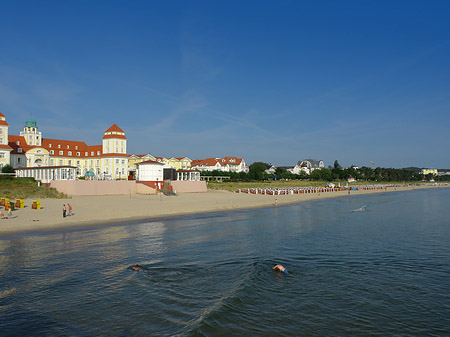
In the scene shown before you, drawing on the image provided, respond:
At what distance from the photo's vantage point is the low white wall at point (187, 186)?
5714 centimetres

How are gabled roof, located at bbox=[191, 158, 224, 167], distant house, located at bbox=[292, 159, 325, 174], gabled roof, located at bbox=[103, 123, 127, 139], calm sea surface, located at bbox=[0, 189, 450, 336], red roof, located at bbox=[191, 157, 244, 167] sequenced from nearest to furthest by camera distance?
1. calm sea surface, located at bbox=[0, 189, 450, 336]
2. gabled roof, located at bbox=[103, 123, 127, 139]
3. gabled roof, located at bbox=[191, 158, 224, 167]
4. red roof, located at bbox=[191, 157, 244, 167]
5. distant house, located at bbox=[292, 159, 325, 174]

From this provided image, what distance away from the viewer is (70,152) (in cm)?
8319

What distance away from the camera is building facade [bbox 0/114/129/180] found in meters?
70.2

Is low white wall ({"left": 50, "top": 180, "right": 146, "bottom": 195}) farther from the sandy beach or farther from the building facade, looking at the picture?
the building facade

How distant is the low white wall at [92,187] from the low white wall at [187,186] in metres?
8.43

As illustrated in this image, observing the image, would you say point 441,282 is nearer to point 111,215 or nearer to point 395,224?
point 395,224

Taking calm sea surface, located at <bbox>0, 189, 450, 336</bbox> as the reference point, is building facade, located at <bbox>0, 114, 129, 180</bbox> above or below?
above

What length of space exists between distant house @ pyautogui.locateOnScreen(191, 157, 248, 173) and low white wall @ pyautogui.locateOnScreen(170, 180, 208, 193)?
63.3 metres

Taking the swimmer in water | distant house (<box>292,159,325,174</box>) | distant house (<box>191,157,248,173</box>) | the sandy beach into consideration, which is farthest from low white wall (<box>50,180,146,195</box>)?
distant house (<box>292,159,325,174</box>)

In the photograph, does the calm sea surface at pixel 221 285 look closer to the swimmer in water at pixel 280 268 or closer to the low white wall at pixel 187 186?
the swimmer in water at pixel 280 268

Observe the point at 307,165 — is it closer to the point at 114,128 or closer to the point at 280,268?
the point at 114,128

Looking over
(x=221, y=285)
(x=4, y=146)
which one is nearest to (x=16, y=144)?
(x=4, y=146)

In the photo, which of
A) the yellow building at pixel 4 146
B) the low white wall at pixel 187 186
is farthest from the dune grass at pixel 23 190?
the yellow building at pixel 4 146

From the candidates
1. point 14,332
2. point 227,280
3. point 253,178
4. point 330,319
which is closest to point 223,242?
point 227,280
